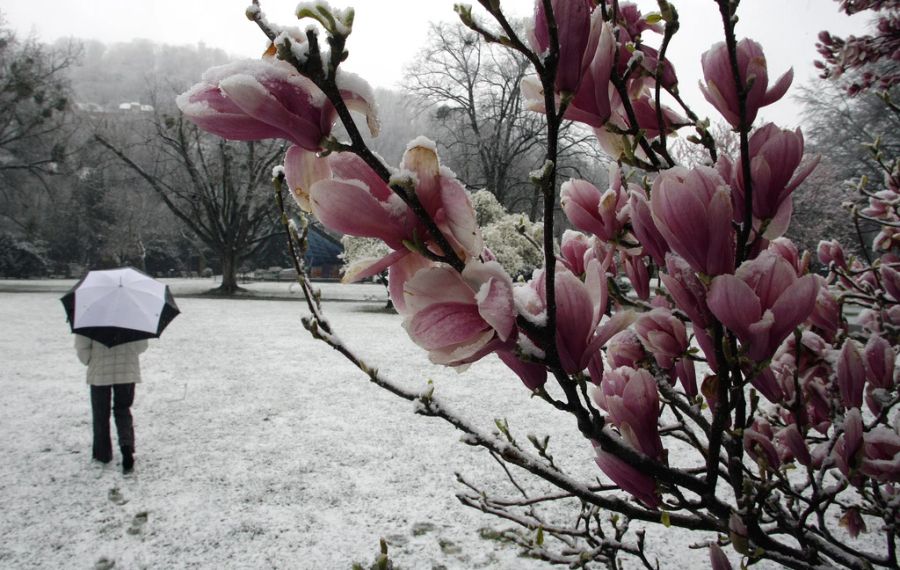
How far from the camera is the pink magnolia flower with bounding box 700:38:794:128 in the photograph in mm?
657

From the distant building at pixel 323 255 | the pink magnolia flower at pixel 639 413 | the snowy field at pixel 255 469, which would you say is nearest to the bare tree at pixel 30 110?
the distant building at pixel 323 255

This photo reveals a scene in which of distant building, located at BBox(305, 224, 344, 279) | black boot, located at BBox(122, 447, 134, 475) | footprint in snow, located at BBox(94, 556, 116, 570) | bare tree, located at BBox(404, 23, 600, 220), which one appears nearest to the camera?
footprint in snow, located at BBox(94, 556, 116, 570)

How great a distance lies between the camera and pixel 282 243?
3444 cm

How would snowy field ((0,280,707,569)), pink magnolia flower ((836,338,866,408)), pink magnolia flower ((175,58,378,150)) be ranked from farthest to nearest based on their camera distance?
snowy field ((0,280,707,569)), pink magnolia flower ((836,338,866,408)), pink magnolia flower ((175,58,378,150))

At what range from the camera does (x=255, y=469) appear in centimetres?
412

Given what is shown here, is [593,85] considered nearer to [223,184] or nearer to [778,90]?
[778,90]

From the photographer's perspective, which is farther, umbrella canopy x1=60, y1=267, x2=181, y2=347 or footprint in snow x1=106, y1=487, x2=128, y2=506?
umbrella canopy x1=60, y1=267, x2=181, y2=347

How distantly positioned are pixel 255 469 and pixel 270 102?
417cm

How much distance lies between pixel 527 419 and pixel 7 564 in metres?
4.06

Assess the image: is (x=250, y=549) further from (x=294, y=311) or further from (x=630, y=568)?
(x=294, y=311)

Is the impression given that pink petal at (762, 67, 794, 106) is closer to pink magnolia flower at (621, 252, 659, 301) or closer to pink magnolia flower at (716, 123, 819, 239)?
pink magnolia flower at (716, 123, 819, 239)

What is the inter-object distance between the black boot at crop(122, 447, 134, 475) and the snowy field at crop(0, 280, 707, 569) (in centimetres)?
6

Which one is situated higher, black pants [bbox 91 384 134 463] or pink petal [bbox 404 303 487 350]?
pink petal [bbox 404 303 487 350]

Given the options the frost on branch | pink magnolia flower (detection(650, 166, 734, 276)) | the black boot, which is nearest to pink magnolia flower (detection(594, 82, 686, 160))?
the frost on branch
